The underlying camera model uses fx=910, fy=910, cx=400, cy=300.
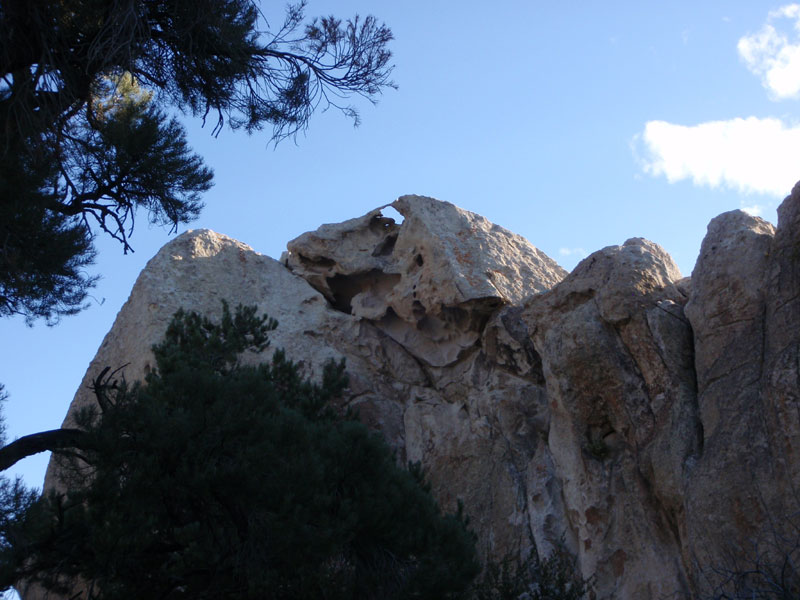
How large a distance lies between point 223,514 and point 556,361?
16.6 feet

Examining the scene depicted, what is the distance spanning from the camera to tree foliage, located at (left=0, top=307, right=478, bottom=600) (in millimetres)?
6535

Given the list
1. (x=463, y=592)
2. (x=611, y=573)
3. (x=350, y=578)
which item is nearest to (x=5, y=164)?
(x=350, y=578)

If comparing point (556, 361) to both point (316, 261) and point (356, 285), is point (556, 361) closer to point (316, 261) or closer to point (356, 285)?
point (356, 285)

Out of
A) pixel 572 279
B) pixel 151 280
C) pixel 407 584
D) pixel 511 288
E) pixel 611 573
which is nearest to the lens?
pixel 407 584

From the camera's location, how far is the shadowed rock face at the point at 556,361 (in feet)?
27.8

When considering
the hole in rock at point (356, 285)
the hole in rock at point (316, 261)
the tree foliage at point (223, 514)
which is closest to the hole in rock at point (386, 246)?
the hole in rock at point (356, 285)

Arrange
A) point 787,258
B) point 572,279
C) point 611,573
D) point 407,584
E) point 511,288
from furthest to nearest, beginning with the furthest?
point 511,288, point 572,279, point 611,573, point 787,258, point 407,584

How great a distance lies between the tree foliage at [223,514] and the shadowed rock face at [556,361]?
71.0 inches

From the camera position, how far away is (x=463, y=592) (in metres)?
7.58

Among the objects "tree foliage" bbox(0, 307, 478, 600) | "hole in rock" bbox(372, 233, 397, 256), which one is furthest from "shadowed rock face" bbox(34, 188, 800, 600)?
"tree foliage" bbox(0, 307, 478, 600)

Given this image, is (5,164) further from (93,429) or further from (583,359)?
(583,359)

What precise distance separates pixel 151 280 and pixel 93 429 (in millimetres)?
8365

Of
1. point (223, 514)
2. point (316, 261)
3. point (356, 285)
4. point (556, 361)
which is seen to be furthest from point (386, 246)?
point (223, 514)

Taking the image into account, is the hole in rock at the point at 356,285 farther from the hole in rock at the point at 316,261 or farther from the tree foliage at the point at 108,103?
the tree foliage at the point at 108,103
